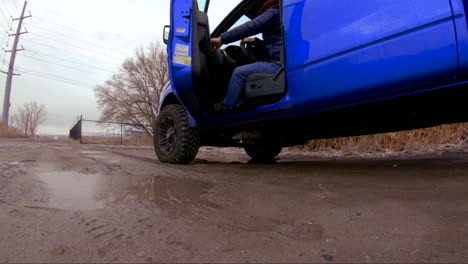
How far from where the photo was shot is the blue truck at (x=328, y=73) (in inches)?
73.1

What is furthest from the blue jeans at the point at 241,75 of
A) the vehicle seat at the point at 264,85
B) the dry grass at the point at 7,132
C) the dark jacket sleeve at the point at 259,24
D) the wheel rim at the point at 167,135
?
the dry grass at the point at 7,132

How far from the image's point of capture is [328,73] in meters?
2.32

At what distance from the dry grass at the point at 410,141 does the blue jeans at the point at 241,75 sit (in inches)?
136

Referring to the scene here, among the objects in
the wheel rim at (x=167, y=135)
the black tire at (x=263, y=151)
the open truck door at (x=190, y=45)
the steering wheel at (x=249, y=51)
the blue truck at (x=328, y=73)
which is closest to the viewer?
the blue truck at (x=328, y=73)

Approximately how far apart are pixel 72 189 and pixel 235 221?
1200 mm

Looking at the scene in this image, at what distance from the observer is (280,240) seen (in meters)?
1.08

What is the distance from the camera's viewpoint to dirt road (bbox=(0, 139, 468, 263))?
3.20ft

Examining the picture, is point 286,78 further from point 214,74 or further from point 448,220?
point 448,220

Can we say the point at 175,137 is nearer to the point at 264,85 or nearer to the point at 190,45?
the point at 190,45

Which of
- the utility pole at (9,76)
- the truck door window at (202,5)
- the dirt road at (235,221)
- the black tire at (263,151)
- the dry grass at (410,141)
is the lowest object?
the dirt road at (235,221)

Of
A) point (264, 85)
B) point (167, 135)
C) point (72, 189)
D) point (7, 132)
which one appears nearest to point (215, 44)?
point (264, 85)

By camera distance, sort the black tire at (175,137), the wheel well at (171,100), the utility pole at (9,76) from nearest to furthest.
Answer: the black tire at (175,137) → the wheel well at (171,100) → the utility pole at (9,76)

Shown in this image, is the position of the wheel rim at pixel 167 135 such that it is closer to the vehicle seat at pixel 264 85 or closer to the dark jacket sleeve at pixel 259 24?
the vehicle seat at pixel 264 85

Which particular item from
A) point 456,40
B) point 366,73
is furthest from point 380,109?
point 456,40
